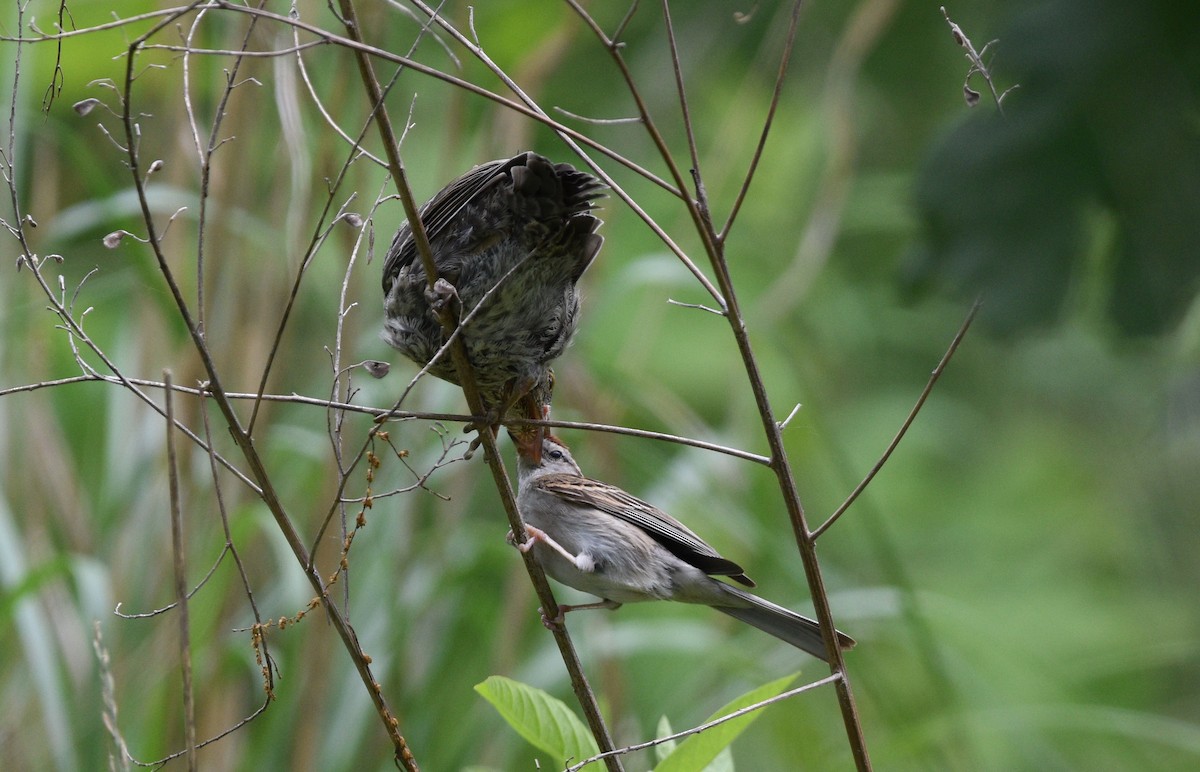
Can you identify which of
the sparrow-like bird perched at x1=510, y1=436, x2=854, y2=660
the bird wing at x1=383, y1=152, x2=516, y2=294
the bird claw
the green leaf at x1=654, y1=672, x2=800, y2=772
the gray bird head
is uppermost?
the bird wing at x1=383, y1=152, x2=516, y2=294

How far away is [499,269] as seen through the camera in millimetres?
2482

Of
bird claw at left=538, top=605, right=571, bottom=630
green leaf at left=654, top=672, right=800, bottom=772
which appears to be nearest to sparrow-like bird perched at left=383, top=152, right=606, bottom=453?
bird claw at left=538, top=605, right=571, bottom=630

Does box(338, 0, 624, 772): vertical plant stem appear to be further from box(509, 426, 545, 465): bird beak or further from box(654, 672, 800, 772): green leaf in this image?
box(509, 426, 545, 465): bird beak

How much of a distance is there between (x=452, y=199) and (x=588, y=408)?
113cm

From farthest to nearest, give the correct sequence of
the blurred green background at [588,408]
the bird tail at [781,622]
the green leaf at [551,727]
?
the bird tail at [781,622] < the green leaf at [551,727] < the blurred green background at [588,408]

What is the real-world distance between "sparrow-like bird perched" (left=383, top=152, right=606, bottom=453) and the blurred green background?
0.31m

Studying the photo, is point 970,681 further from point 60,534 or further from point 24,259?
point 24,259

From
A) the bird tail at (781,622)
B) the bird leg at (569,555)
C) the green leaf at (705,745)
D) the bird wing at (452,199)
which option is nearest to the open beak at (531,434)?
the bird leg at (569,555)

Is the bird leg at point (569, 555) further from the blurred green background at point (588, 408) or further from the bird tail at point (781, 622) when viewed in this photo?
the blurred green background at point (588, 408)

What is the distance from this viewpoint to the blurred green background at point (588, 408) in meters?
1.52

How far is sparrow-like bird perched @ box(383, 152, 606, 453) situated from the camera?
238 cm

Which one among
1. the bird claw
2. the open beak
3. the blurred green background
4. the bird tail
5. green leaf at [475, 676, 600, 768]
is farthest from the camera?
the open beak

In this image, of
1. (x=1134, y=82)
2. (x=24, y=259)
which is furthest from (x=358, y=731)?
(x=1134, y=82)

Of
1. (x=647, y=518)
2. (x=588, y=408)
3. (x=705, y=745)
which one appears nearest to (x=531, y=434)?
(x=647, y=518)
